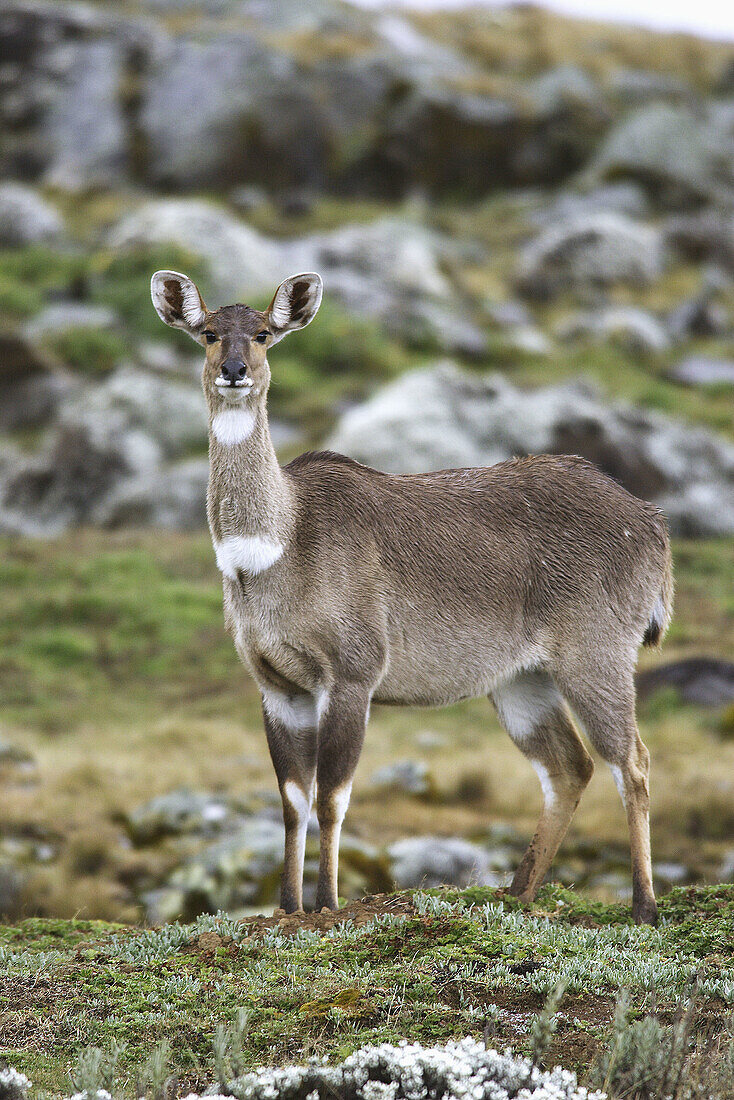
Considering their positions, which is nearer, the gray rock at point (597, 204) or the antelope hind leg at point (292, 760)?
the antelope hind leg at point (292, 760)

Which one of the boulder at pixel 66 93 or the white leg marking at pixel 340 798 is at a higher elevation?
the boulder at pixel 66 93

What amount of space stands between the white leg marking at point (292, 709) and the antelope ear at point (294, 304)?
2.30m

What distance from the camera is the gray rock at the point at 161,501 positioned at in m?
22.7

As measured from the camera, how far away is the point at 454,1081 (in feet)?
16.0

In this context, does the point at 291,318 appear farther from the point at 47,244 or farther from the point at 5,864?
the point at 47,244

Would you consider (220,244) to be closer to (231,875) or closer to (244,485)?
(231,875)

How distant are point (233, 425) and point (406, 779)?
26.2 ft

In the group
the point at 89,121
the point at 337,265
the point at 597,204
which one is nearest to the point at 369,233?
the point at 337,265

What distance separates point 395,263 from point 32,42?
57.3 ft

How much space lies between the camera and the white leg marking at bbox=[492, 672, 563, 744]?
27.5ft

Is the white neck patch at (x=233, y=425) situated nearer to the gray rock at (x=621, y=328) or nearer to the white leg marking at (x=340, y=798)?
the white leg marking at (x=340, y=798)

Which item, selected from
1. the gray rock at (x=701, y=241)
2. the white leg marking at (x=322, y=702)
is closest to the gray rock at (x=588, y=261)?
the gray rock at (x=701, y=241)

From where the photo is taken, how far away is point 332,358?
93.6ft

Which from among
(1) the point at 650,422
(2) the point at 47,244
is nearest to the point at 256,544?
(1) the point at 650,422
